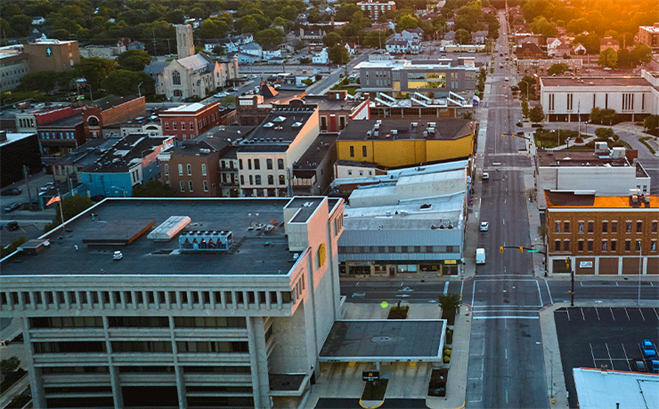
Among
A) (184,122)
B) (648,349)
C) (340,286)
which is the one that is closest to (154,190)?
(340,286)

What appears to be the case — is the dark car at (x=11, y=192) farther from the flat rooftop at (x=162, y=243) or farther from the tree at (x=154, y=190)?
the flat rooftop at (x=162, y=243)

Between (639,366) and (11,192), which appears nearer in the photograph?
(639,366)

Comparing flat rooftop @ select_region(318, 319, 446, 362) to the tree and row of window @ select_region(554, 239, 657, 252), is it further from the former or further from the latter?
the tree

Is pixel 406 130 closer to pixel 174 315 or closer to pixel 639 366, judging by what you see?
pixel 639 366

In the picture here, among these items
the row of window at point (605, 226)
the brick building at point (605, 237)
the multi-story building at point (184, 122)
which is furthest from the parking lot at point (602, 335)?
the multi-story building at point (184, 122)

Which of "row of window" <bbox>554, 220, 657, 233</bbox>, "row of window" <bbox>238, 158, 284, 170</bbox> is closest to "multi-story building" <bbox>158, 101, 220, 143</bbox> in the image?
"row of window" <bbox>238, 158, 284, 170</bbox>

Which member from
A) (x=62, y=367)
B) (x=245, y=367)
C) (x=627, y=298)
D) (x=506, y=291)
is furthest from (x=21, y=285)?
(x=627, y=298)

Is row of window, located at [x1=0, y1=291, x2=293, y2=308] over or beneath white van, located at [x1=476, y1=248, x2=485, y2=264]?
over
